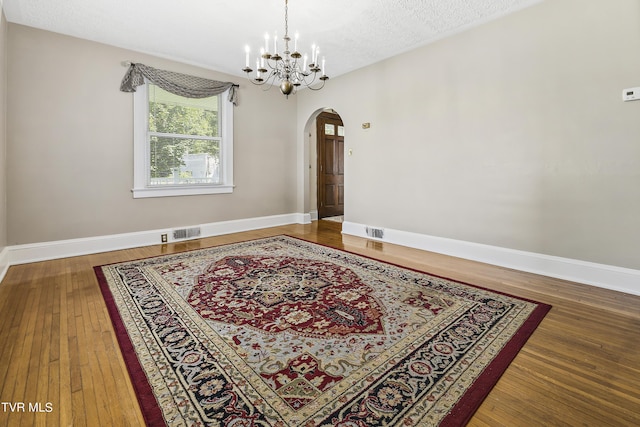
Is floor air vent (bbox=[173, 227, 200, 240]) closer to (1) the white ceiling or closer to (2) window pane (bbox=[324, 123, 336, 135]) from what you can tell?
(1) the white ceiling

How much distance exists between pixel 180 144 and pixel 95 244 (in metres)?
1.90

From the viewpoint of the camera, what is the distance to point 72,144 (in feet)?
13.1

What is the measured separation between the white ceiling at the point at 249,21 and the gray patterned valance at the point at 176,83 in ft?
0.99

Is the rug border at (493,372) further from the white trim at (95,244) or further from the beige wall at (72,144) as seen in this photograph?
the beige wall at (72,144)

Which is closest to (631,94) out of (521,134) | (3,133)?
(521,134)

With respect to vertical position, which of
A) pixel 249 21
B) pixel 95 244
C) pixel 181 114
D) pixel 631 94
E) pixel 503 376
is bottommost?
pixel 503 376

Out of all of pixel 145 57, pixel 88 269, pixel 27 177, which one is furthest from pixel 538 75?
pixel 27 177

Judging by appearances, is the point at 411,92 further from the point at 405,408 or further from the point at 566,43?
the point at 405,408

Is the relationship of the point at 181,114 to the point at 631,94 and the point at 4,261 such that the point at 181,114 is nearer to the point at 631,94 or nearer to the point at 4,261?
the point at 4,261

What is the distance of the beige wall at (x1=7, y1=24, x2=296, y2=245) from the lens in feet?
12.0

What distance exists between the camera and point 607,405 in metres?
1.44

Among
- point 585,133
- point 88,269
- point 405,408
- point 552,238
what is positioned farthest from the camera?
point 88,269

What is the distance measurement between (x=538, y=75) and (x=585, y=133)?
31.1 inches

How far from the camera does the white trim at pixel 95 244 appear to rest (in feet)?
12.2
